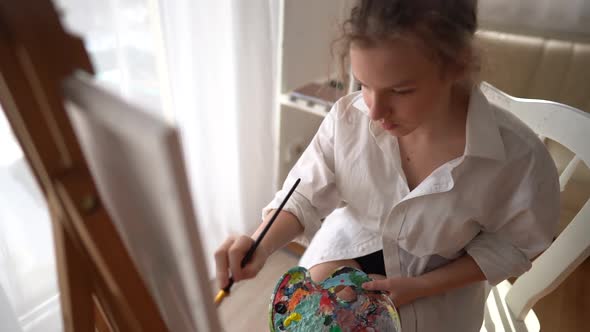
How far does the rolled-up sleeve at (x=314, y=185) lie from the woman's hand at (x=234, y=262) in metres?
0.14

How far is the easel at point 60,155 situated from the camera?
0.28 metres

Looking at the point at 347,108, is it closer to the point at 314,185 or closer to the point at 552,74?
the point at 314,185

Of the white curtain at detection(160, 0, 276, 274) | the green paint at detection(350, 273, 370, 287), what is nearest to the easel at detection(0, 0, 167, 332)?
the green paint at detection(350, 273, 370, 287)

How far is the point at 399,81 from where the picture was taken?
604 millimetres

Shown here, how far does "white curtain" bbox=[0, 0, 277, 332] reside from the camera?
815mm

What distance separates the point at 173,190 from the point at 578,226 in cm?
78

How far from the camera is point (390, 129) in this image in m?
0.70

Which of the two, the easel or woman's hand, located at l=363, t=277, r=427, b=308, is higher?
the easel

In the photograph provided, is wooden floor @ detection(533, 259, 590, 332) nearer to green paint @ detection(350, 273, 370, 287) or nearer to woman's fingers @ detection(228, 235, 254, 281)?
green paint @ detection(350, 273, 370, 287)

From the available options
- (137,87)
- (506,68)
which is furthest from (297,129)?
(506,68)

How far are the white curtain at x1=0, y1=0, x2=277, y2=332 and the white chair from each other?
2.32 ft

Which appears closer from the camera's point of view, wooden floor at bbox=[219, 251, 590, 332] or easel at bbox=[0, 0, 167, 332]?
easel at bbox=[0, 0, 167, 332]

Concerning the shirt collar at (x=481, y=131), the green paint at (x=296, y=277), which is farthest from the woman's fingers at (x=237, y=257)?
the shirt collar at (x=481, y=131)

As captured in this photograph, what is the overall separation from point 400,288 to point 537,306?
1.03 m
